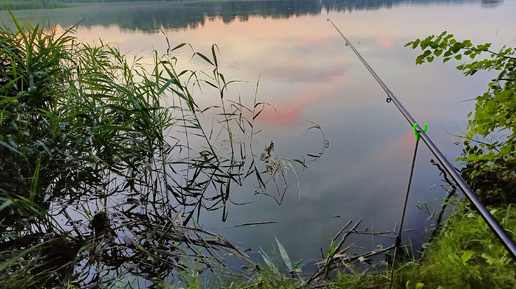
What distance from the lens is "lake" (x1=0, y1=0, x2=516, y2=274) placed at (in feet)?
6.03

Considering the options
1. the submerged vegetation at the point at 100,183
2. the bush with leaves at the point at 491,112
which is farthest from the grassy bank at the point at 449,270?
the submerged vegetation at the point at 100,183

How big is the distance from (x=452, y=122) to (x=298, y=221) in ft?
5.44

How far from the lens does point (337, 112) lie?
2.96 metres

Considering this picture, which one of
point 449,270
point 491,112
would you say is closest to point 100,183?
point 449,270

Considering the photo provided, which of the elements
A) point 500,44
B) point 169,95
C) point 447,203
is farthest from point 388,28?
point 447,203

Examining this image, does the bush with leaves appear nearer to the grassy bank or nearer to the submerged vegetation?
the grassy bank

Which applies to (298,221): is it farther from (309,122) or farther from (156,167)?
(309,122)

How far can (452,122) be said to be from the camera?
272cm

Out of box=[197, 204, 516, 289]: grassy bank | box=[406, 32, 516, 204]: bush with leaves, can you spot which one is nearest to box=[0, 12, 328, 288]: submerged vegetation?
box=[197, 204, 516, 289]: grassy bank

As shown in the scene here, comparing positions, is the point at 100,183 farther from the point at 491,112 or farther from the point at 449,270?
the point at 491,112

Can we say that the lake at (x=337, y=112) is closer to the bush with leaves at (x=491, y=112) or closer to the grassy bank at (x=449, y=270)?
the grassy bank at (x=449, y=270)

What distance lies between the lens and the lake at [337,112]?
184 centimetres

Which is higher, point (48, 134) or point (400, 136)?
point (48, 134)

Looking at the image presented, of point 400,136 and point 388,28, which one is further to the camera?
point 388,28
